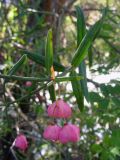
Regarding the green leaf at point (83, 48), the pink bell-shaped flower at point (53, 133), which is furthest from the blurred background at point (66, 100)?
the green leaf at point (83, 48)

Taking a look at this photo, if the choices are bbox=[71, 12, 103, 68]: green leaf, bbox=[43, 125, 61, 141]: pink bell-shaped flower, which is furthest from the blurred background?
bbox=[71, 12, 103, 68]: green leaf

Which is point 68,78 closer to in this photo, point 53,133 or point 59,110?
point 59,110

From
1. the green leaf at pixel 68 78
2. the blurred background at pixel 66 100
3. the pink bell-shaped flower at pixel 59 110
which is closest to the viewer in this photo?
the green leaf at pixel 68 78

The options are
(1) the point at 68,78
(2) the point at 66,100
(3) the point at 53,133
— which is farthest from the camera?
(2) the point at 66,100

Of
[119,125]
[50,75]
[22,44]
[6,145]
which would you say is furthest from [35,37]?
[50,75]

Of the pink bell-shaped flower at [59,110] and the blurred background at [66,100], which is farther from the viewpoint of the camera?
the blurred background at [66,100]

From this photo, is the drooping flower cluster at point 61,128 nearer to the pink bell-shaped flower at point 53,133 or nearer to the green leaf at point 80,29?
the pink bell-shaped flower at point 53,133

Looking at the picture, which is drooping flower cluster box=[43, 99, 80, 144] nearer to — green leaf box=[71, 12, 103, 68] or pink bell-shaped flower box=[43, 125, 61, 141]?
pink bell-shaped flower box=[43, 125, 61, 141]

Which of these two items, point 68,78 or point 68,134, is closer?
point 68,78

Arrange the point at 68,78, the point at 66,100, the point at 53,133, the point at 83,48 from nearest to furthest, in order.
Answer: the point at 68,78 → the point at 83,48 → the point at 53,133 → the point at 66,100

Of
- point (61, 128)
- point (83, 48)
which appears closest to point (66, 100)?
point (61, 128)
